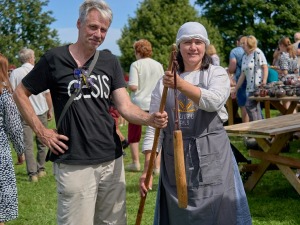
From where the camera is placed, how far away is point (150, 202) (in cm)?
596

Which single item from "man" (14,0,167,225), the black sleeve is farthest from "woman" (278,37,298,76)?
the black sleeve

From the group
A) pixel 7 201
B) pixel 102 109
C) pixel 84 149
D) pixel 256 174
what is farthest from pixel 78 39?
pixel 256 174

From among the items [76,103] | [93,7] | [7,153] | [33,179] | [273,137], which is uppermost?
[93,7]

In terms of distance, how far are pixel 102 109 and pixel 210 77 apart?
683 mm

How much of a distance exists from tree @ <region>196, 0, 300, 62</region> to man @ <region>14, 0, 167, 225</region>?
42.6m

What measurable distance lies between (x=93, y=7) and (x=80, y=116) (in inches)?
25.1

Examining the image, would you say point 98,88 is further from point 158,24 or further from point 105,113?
point 158,24

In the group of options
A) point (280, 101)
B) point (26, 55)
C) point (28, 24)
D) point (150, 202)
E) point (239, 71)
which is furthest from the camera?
point (28, 24)

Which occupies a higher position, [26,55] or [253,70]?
[26,55]

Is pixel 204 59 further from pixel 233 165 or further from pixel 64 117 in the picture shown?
pixel 64 117

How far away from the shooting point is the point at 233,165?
3.50 metres

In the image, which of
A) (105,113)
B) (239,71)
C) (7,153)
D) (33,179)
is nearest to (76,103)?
(105,113)

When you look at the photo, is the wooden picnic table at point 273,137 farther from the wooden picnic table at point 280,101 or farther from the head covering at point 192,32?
the head covering at point 192,32

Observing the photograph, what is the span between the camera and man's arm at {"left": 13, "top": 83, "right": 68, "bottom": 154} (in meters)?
3.12
